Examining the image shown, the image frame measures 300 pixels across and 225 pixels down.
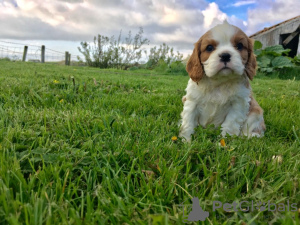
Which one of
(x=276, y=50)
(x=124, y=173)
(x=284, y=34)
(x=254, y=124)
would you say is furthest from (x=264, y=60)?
(x=124, y=173)

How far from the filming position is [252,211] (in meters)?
1.19

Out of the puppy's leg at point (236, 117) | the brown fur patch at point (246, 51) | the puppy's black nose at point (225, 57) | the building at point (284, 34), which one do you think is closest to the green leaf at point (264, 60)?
the building at point (284, 34)

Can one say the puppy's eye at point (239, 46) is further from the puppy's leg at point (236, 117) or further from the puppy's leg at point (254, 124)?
the puppy's leg at point (254, 124)

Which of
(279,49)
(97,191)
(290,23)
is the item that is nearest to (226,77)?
(97,191)

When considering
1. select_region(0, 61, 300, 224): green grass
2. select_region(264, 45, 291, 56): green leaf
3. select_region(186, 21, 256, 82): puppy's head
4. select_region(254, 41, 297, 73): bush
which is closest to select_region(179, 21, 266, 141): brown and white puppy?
select_region(186, 21, 256, 82): puppy's head

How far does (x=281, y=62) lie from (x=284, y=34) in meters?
3.72

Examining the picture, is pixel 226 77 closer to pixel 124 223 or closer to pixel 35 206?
pixel 124 223

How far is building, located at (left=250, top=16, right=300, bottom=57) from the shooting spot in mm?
11930

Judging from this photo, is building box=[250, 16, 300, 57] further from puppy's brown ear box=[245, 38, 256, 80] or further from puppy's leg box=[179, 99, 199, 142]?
puppy's leg box=[179, 99, 199, 142]

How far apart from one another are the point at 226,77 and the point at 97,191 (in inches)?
70.0

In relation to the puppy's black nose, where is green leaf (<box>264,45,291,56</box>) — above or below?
above

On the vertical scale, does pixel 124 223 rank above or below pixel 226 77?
below

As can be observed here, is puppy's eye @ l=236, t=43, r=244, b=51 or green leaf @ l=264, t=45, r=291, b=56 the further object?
green leaf @ l=264, t=45, r=291, b=56

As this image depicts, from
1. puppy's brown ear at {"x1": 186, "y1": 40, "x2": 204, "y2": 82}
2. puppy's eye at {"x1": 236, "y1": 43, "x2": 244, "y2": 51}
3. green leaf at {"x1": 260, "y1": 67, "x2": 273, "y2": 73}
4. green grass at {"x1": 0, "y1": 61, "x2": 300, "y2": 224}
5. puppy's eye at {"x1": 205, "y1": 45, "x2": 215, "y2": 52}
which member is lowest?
green grass at {"x1": 0, "y1": 61, "x2": 300, "y2": 224}
